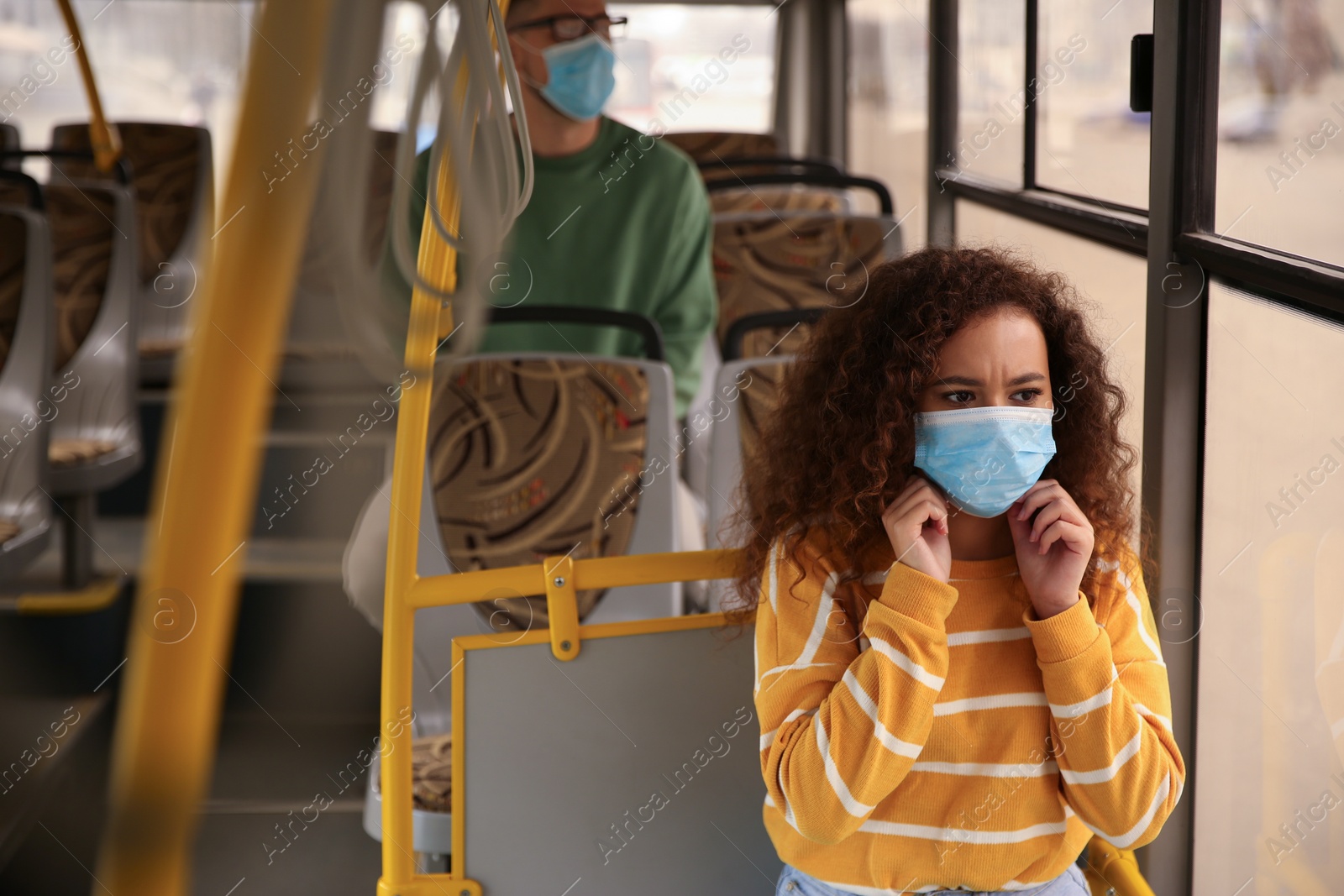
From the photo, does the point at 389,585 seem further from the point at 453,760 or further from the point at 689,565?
the point at 689,565

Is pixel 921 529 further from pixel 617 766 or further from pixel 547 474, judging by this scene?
pixel 547 474

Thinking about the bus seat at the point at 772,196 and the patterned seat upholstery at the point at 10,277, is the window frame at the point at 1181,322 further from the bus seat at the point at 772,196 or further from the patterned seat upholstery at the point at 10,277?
the patterned seat upholstery at the point at 10,277

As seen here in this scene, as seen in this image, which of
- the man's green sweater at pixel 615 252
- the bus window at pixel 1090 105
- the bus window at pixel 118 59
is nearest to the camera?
the man's green sweater at pixel 615 252

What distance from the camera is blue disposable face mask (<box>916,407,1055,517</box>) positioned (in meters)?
1.17

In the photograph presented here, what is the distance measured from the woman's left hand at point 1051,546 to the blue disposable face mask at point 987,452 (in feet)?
0.09

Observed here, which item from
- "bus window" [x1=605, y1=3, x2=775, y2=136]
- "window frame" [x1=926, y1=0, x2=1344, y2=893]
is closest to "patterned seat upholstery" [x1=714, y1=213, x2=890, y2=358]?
"window frame" [x1=926, y1=0, x2=1344, y2=893]

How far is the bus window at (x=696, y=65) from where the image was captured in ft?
23.7

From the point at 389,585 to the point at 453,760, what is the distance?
0.76ft

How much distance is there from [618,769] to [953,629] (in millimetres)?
487

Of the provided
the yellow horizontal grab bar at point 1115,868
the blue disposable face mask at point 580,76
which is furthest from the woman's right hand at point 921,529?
the blue disposable face mask at point 580,76

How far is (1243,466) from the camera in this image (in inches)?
66.9

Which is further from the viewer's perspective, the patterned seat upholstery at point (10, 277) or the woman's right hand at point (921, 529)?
the patterned seat upholstery at point (10, 277)

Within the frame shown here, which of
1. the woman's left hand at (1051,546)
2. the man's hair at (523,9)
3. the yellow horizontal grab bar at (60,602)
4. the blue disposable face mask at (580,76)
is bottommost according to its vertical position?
the yellow horizontal grab bar at (60,602)

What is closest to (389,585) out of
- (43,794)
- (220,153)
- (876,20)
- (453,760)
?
(453,760)
